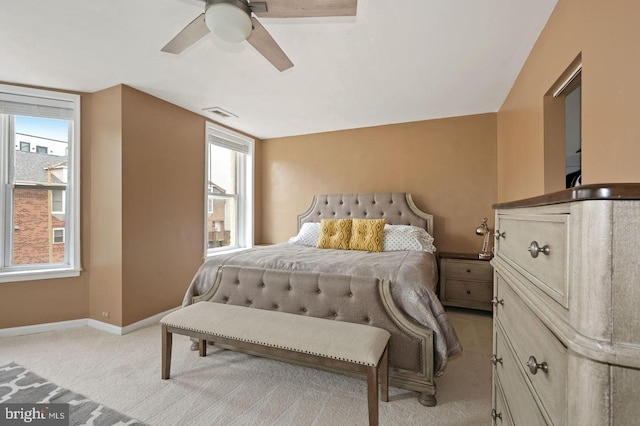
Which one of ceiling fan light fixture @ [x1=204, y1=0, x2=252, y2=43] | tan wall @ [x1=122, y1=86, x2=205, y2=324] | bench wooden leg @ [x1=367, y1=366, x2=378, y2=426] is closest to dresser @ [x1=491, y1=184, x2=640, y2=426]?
bench wooden leg @ [x1=367, y1=366, x2=378, y2=426]

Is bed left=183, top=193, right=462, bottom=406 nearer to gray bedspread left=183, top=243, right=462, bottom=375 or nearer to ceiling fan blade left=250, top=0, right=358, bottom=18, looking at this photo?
gray bedspread left=183, top=243, right=462, bottom=375

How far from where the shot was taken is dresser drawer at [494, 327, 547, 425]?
0.71 m

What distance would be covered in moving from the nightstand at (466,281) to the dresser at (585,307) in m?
2.67

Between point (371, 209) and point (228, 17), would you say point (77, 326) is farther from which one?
point (371, 209)

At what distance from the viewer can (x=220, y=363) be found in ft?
7.13

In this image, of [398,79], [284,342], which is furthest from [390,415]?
[398,79]

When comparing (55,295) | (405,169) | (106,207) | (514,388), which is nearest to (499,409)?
(514,388)

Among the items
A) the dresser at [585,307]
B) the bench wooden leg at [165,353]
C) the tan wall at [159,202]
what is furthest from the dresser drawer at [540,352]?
the tan wall at [159,202]

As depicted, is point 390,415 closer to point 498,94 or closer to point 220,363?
point 220,363

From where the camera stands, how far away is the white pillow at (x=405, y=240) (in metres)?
3.00

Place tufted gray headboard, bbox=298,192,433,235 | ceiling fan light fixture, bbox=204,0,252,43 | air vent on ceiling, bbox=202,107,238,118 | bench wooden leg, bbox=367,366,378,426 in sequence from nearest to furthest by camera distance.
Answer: ceiling fan light fixture, bbox=204,0,252,43
bench wooden leg, bbox=367,366,378,426
air vent on ceiling, bbox=202,107,238,118
tufted gray headboard, bbox=298,192,433,235

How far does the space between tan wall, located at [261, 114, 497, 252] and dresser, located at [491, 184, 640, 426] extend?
3.09m

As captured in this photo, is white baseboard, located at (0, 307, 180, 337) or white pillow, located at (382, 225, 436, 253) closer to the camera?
white baseboard, located at (0, 307, 180, 337)

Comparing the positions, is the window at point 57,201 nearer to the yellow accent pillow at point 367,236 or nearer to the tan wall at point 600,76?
the yellow accent pillow at point 367,236
